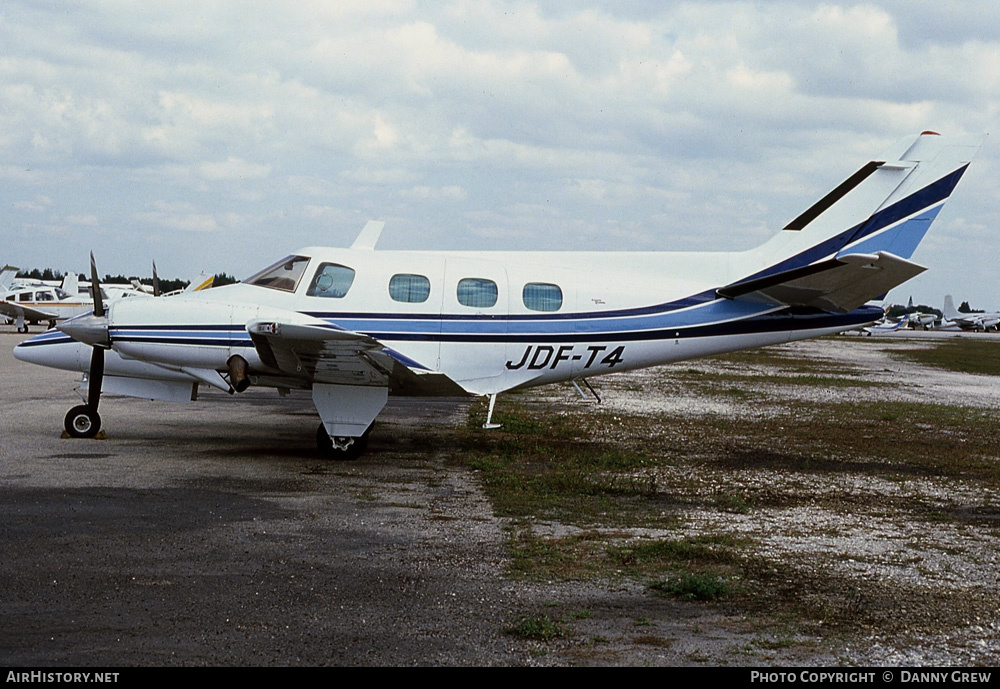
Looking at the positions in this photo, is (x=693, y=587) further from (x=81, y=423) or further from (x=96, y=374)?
(x=81, y=423)

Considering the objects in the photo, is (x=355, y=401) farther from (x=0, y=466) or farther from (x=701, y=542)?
(x=701, y=542)

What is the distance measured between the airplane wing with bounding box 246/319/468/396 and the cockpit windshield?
106cm

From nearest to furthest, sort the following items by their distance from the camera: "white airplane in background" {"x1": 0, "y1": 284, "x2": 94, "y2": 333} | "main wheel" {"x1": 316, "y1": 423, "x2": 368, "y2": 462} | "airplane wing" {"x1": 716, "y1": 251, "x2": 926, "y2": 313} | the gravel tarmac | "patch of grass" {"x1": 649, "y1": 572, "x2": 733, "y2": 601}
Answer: the gravel tarmac, "patch of grass" {"x1": 649, "y1": 572, "x2": 733, "y2": 601}, "airplane wing" {"x1": 716, "y1": 251, "x2": 926, "y2": 313}, "main wheel" {"x1": 316, "y1": 423, "x2": 368, "y2": 462}, "white airplane in background" {"x1": 0, "y1": 284, "x2": 94, "y2": 333}

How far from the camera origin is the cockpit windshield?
1172 centimetres

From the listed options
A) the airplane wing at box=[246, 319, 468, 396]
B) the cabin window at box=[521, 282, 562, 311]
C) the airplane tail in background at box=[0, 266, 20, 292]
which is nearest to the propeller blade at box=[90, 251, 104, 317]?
the airplane wing at box=[246, 319, 468, 396]

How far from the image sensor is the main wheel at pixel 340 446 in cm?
1134

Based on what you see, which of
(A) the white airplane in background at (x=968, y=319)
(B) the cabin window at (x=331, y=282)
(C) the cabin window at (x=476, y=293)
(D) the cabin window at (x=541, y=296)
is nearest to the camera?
(B) the cabin window at (x=331, y=282)

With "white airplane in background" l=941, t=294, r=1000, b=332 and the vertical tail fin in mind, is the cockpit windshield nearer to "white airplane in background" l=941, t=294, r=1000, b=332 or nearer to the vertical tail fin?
the vertical tail fin

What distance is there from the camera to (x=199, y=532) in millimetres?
7320

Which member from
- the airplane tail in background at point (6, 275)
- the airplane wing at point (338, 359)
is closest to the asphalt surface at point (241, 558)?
the airplane wing at point (338, 359)

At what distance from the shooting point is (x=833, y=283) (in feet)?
37.7

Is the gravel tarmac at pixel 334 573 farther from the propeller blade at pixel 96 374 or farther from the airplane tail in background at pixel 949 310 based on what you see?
the airplane tail in background at pixel 949 310

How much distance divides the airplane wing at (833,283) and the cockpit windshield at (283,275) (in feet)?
19.2

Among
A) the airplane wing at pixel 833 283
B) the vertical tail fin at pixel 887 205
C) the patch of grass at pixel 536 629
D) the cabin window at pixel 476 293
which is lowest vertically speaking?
the patch of grass at pixel 536 629
